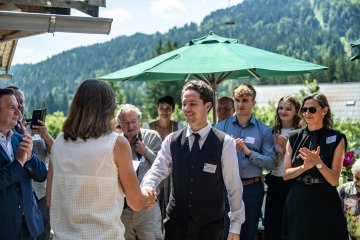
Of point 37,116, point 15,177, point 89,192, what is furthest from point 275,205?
point 89,192

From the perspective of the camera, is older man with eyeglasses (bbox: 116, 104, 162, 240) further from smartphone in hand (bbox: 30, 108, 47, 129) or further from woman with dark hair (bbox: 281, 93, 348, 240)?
woman with dark hair (bbox: 281, 93, 348, 240)

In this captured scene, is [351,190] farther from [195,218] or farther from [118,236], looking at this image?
[118,236]

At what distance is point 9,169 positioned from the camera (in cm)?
325

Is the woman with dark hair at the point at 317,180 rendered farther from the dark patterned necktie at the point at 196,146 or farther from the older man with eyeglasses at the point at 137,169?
the older man with eyeglasses at the point at 137,169

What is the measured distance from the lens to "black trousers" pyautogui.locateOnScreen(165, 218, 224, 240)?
10.5 feet

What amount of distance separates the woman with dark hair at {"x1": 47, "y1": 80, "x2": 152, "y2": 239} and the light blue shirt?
2.24m

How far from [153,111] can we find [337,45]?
4156 inches

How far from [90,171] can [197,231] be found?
102 cm

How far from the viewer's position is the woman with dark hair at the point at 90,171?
2.46m

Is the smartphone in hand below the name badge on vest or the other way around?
the other way around

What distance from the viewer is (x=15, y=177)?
10.7 ft

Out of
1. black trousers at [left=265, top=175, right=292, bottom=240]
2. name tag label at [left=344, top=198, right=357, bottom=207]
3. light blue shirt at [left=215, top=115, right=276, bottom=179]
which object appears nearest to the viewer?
name tag label at [left=344, top=198, right=357, bottom=207]

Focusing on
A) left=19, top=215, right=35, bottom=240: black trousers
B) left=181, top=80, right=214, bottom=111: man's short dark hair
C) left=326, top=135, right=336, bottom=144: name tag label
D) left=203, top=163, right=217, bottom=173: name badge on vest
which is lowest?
left=19, top=215, right=35, bottom=240: black trousers

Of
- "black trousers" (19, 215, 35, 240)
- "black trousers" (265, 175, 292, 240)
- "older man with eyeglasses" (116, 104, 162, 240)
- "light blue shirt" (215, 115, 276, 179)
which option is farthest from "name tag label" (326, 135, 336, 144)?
"black trousers" (19, 215, 35, 240)
